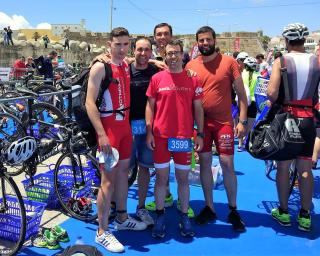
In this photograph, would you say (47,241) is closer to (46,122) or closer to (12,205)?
(12,205)

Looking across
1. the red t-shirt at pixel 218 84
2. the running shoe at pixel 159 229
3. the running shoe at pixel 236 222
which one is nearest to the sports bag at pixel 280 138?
the red t-shirt at pixel 218 84

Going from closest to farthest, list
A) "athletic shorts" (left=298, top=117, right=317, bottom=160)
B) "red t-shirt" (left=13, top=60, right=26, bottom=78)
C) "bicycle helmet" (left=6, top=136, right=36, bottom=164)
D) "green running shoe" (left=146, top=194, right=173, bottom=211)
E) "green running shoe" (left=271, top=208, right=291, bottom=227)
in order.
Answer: "bicycle helmet" (left=6, top=136, right=36, bottom=164)
"athletic shorts" (left=298, top=117, right=317, bottom=160)
"green running shoe" (left=271, top=208, right=291, bottom=227)
"green running shoe" (left=146, top=194, right=173, bottom=211)
"red t-shirt" (left=13, top=60, right=26, bottom=78)

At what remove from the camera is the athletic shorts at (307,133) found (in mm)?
3891

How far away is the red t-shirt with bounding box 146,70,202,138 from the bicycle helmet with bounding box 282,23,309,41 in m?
1.05

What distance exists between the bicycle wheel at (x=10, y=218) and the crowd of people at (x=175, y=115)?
73 cm

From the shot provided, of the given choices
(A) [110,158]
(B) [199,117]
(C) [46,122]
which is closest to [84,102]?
(A) [110,158]

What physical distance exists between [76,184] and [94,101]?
1492 millimetres

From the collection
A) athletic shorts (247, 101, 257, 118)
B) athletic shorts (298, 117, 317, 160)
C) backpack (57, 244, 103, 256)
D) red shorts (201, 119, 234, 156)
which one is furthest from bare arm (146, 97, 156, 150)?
athletic shorts (247, 101, 257, 118)

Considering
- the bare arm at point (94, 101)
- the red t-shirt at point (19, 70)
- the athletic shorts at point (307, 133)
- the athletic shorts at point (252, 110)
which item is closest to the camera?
the bare arm at point (94, 101)

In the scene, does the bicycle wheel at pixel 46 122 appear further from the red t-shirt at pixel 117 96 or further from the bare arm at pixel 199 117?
the bare arm at pixel 199 117

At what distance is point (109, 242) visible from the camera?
365cm

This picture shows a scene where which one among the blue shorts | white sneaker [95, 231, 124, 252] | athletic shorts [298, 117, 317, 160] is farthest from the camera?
the blue shorts

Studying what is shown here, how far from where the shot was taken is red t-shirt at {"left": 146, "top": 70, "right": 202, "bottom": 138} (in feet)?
12.2

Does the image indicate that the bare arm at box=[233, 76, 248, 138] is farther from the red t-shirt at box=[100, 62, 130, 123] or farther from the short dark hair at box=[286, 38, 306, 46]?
the red t-shirt at box=[100, 62, 130, 123]
